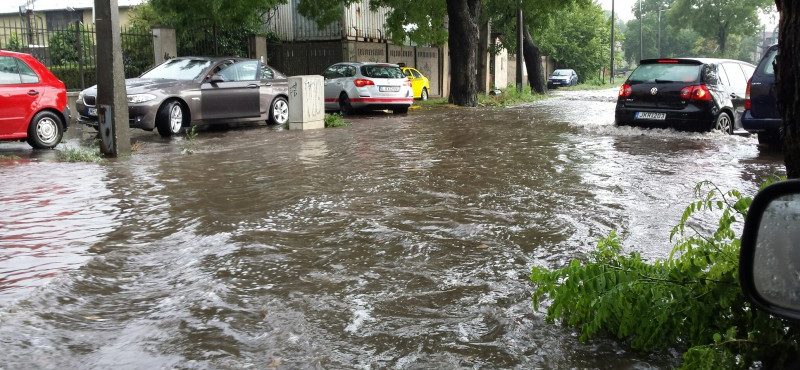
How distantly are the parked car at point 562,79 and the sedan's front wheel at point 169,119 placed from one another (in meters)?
46.4

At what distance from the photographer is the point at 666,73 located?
15273mm

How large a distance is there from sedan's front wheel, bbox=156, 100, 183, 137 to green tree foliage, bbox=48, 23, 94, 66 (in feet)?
18.3

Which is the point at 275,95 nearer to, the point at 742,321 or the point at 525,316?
the point at 525,316

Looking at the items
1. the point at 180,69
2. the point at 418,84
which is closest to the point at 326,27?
the point at 418,84

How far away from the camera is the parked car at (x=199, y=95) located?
51.9ft

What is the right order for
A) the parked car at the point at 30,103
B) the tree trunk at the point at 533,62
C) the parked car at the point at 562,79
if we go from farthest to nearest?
1. the parked car at the point at 562,79
2. the tree trunk at the point at 533,62
3. the parked car at the point at 30,103

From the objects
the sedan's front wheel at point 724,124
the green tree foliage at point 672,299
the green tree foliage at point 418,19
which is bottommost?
the green tree foliage at point 672,299

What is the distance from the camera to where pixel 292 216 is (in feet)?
25.3

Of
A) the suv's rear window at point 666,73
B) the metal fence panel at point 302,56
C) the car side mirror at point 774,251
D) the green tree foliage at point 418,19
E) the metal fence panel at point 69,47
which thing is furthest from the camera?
the metal fence panel at point 302,56

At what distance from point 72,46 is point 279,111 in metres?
6.83

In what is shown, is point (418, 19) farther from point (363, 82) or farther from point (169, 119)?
point (169, 119)

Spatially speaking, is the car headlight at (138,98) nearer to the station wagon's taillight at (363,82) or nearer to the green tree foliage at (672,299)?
the station wagon's taillight at (363,82)

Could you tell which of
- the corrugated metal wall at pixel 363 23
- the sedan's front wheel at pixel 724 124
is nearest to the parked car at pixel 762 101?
the sedan's front wheel at pixel 724 124

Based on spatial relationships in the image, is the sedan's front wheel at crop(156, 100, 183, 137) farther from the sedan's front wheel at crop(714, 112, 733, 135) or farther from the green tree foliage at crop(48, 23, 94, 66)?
the sedan's front wheel at crop(714, 112, 733, 135)
